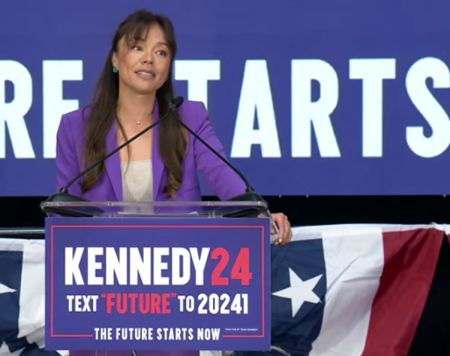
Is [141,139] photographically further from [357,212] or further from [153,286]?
[357,212]

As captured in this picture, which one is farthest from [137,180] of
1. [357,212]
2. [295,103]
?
[357,212]

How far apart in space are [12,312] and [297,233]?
1.35 metres

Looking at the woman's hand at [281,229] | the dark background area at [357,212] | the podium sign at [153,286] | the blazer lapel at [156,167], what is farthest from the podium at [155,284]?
the dark background area at [357,212]

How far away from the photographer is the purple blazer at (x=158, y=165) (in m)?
2.89

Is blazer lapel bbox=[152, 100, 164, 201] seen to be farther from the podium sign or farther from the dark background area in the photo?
the dark background area

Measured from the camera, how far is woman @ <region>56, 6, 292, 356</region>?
2.90 m

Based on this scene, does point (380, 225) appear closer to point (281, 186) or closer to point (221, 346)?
point (281, 186)

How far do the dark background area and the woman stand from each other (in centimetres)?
183

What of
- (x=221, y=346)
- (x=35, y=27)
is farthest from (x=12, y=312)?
(x=221, y=346)

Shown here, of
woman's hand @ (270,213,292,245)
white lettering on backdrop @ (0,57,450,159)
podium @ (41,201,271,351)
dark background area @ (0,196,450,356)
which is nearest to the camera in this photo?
podium @ (41,201,271,351)

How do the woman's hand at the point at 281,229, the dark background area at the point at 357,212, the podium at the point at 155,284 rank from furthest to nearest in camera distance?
the dark background area at the point at 357,212 → the woman's hand at the point at 281,229 → the podium at the point at 155,284

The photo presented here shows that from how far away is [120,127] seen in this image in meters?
2.99

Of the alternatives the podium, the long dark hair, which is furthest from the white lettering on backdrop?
the podium

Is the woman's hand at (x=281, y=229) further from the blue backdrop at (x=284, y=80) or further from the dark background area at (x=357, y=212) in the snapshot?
the dark background area at (x=357, y=212)
